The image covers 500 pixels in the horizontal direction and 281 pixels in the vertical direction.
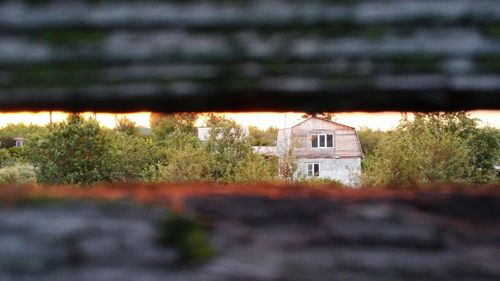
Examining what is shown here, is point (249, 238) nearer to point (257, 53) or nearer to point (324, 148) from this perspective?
point (257, 53)

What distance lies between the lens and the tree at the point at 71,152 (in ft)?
80.9

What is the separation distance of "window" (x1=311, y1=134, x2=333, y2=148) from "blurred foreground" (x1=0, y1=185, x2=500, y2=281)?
29921 millimetres

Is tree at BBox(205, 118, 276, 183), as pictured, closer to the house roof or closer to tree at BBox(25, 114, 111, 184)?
the house roof

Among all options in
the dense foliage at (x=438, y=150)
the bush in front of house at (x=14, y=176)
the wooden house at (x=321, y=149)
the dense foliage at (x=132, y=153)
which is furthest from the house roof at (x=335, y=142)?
the bush in front of house at (x=14, y=176)

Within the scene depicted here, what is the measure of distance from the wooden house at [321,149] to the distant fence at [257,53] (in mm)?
27679

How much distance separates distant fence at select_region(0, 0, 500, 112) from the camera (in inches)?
38.5

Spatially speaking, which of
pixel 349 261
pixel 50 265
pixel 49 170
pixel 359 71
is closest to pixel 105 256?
pixel 50 265

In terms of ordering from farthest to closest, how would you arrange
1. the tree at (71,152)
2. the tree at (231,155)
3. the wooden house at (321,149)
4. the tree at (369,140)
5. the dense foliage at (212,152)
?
1. the tree at (369,140)
2. the wooden house at (321,149)
3. the tree at (231,155)
4. the dense foliage at (212,152)
5. the tree at (71,152)

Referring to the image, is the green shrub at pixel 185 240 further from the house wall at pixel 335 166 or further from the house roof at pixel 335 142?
the house wall at pixel 335 166

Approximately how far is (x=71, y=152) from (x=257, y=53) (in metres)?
25.5

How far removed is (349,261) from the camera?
94 cm

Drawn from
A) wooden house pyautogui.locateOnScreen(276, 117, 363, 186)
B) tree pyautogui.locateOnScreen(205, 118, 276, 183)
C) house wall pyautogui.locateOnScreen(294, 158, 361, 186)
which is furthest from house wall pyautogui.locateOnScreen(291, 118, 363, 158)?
tree pyautogui.locateOnScreen(205, 118, 276, 183)

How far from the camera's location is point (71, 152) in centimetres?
2525

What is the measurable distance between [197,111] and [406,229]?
417 millimetres
